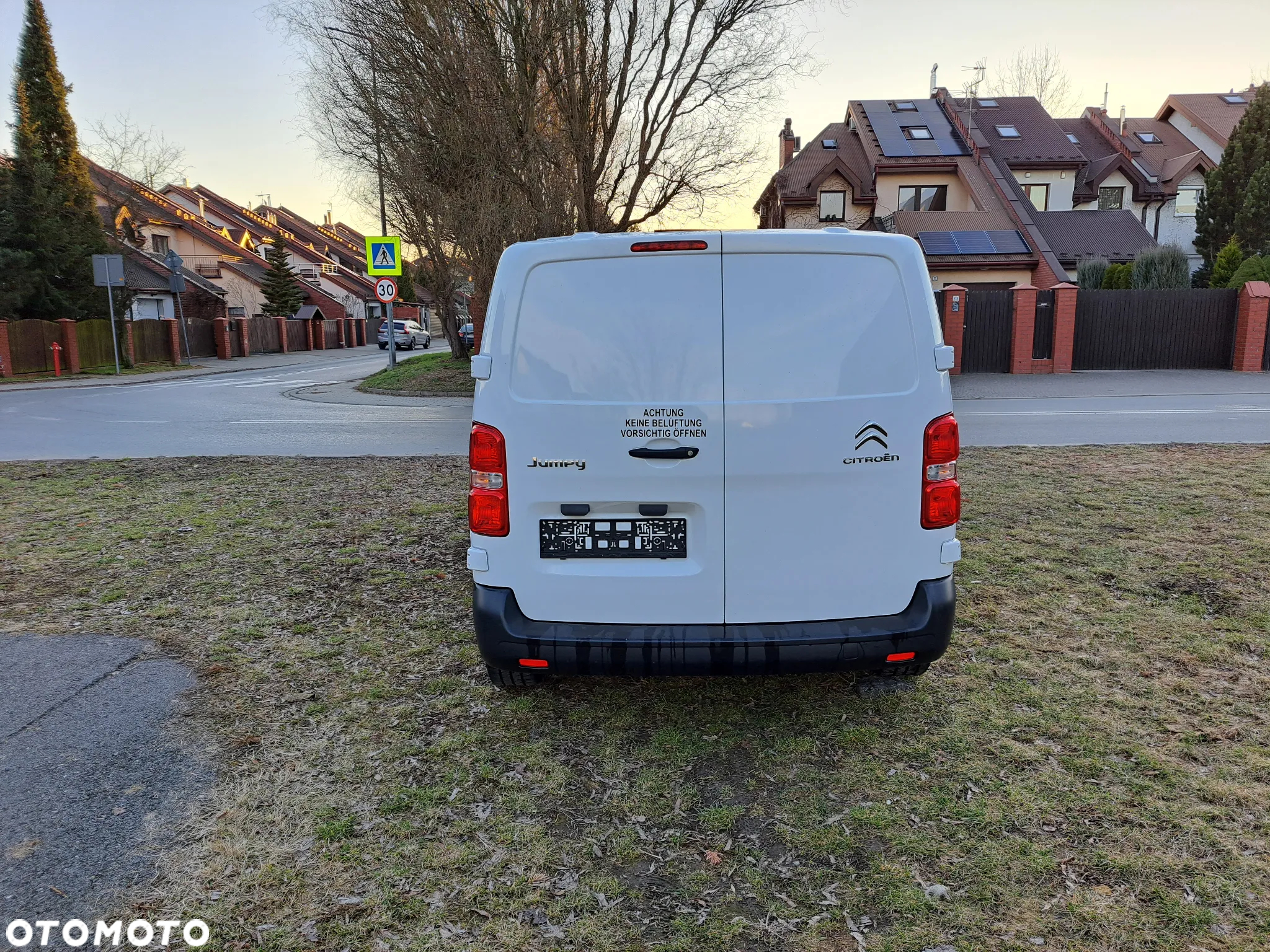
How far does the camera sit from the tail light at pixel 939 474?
11.3 feet

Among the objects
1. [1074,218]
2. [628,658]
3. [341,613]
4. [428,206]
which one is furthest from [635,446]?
[1074,218]

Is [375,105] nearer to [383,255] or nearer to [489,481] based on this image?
[383,255]

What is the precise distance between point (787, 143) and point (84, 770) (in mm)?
48292

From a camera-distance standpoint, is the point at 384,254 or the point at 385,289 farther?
the point at 385,289

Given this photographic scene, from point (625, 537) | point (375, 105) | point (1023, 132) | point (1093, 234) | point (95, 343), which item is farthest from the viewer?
point (1023, 132)

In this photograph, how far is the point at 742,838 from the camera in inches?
120

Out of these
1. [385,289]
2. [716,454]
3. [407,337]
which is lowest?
[716,454]

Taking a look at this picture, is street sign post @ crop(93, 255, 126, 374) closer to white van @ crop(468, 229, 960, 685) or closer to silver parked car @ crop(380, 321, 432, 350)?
silver parked car @ crop(380, 321, 432, 350)

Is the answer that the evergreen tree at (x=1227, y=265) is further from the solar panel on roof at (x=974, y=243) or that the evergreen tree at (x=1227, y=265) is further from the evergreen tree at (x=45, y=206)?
the evergreen tree at (x=45, y=206)

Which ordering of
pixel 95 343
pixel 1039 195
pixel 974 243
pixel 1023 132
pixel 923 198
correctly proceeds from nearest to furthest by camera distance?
pixel 95 343, pixel 974 243, pixel 923 198, pixel 1039 195, pixel 1023 132

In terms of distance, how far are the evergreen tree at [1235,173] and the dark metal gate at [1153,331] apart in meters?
14.7

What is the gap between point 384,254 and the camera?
20516mm

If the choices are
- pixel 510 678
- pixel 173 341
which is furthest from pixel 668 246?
pixel 173 341

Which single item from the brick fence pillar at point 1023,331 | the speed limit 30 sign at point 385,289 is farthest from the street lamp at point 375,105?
the brick fence pillar at point 1023,331
